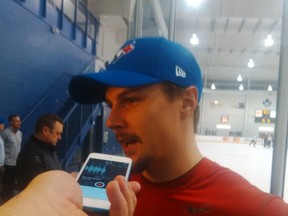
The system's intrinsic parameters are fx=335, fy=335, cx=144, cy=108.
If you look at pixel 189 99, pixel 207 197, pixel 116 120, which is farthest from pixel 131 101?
pixel 207 197

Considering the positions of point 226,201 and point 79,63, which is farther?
point 79,63

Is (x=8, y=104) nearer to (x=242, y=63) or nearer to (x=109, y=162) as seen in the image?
(x=109, y=162)

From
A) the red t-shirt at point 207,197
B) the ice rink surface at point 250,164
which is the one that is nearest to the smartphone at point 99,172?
the red t-shirt at point 207,197

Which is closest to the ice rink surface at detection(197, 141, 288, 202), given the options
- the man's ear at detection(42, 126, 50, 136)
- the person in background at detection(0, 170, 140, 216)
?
the person in background at detection(0, 170, 140, 216)

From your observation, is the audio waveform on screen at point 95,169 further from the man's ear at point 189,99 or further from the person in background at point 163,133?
the man's ear at point 189,99

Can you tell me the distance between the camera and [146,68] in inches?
34.7

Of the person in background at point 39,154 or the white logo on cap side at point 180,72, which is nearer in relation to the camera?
the white logo on cap side at point 180,72

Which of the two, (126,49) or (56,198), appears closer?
(56,198)

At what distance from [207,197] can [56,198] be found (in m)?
0.53

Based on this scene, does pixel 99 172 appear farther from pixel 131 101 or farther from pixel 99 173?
pixel 131 101

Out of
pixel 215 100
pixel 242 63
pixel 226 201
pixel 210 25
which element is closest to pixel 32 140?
pixel 226 201

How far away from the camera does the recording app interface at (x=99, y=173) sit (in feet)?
2.56

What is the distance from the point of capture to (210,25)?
10.6 meters

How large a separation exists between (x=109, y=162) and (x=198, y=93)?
13.2 inches
